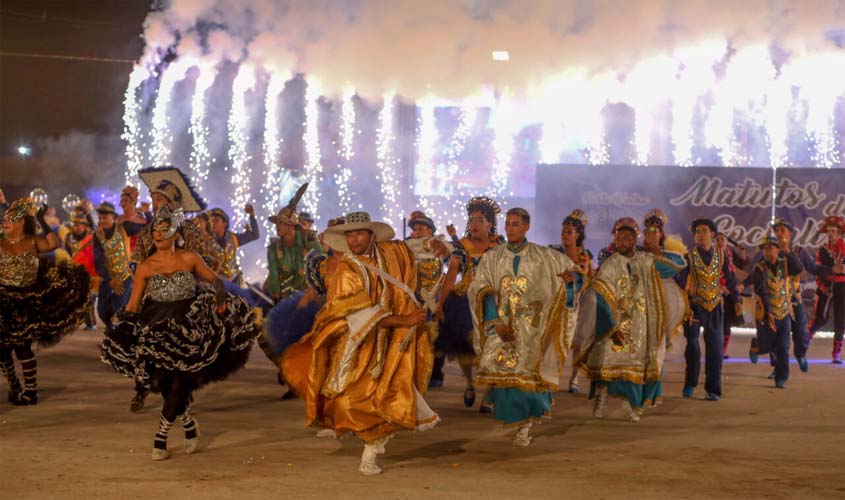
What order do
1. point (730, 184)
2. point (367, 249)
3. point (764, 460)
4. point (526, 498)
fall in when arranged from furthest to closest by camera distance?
1. point (730, 184)
2. point (764, 460)
3. point (367, 249)
4. point (526, 498)

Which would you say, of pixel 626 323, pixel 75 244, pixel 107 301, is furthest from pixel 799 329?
pixel 75 244

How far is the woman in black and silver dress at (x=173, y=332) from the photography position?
24.4 feet

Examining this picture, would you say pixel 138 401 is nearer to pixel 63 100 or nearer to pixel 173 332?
pixel 173 332

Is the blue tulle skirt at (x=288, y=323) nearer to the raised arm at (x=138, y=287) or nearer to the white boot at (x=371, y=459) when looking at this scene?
the raised arm at (x=138, y=287)

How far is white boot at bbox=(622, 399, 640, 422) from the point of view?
9.80m

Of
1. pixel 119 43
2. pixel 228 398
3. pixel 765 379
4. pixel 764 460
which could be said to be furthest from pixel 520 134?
pixel 764 460

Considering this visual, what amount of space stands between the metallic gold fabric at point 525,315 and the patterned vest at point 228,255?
5045 millimetres

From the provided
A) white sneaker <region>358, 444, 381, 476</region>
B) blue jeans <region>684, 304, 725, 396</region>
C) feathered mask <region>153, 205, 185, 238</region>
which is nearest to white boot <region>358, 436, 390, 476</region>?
white sneaker <region>358, 444, 381, 476</region>

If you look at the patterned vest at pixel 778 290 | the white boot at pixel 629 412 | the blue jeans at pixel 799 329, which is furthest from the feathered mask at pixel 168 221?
the blue jeans at pixel 799 329

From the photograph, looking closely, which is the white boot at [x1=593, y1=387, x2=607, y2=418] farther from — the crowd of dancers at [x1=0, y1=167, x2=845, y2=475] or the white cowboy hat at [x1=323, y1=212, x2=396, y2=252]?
the white cowboy hat at [x1=323, y1=212, x2=396, y2=252]

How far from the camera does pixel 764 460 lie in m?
7.78

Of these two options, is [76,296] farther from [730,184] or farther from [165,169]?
[730,184]

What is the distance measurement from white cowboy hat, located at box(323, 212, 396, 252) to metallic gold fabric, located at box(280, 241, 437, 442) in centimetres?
15

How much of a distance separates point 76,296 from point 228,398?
186cm
